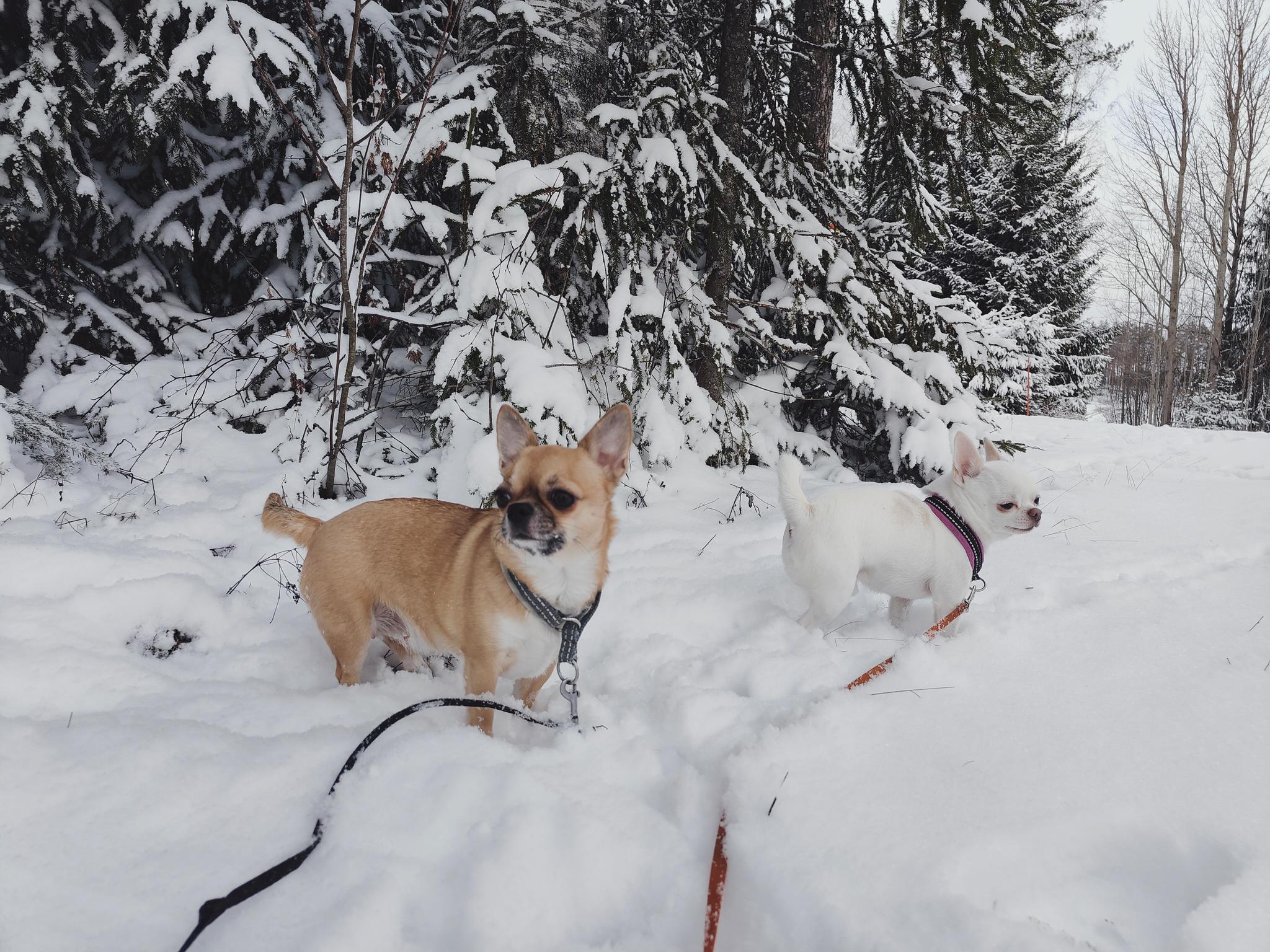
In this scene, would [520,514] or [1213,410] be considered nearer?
[520,514]

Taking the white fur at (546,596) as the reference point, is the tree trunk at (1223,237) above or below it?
above

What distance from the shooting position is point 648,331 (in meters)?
4.66

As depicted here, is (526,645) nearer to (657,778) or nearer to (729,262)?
(657,778)

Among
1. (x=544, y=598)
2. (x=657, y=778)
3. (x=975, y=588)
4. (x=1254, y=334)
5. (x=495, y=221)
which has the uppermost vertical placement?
(x=1254, y=334)

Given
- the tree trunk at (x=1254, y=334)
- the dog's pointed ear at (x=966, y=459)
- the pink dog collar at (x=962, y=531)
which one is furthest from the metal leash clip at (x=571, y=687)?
the tree trunk at (x=1254, y=334)

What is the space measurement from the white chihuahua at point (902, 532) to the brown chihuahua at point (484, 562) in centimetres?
101

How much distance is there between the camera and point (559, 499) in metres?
2.14

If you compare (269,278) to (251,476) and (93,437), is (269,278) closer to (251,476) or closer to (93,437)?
(93,437)

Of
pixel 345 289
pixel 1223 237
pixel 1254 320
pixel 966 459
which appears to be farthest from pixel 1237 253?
pixel 345 289

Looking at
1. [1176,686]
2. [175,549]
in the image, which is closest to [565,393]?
[175,549]

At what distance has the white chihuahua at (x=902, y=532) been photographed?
279cm

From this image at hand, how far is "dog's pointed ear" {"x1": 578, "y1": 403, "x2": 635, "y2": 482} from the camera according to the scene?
90.3 inches

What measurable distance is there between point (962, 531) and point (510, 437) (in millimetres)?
2273

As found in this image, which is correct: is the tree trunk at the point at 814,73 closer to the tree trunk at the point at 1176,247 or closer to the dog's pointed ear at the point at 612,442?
the dog's pointed ear at the point at 612,442
